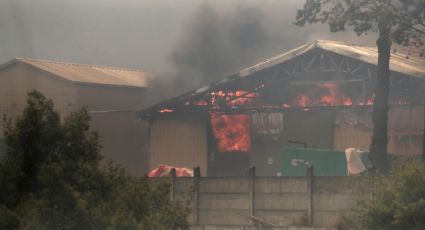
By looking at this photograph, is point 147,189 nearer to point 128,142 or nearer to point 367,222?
point 367,222

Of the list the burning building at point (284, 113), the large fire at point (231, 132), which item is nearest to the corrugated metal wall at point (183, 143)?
the burning building at point (284, 113)

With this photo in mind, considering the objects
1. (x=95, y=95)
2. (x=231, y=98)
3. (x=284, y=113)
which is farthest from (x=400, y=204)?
(x=95, y=95)

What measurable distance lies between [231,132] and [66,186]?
24.0 metres

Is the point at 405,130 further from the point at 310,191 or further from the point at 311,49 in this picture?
the point at 310,191

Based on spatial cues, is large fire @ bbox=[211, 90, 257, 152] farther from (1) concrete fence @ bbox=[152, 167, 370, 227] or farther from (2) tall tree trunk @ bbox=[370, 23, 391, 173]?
(1) concrete fence @ bbox=[152, 167, 370, 227]

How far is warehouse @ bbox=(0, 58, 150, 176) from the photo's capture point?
101 feet

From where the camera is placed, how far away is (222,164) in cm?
3312

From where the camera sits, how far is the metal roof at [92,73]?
1316 inches

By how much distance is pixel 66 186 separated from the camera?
8.95 m

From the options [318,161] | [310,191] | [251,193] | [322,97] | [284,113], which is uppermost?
[322,97]

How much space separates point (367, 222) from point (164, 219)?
4.05m

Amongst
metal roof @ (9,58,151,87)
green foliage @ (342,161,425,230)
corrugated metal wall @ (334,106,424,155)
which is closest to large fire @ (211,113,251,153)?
corrugated metal wall @ (334,106,424,155)

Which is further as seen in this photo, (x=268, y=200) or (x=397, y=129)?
(x=397, y=129)

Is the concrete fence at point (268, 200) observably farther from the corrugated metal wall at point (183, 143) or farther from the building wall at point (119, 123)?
the building wall at point (119, 123)
